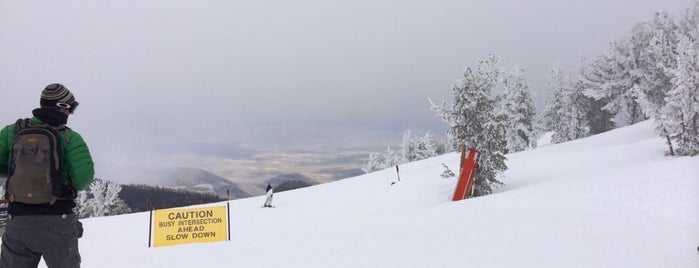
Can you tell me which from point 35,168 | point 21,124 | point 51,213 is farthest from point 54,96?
point 51,213

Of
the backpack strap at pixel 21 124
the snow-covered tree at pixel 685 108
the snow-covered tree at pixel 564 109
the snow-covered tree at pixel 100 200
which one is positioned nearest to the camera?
the backpack strap at pixel 21 124

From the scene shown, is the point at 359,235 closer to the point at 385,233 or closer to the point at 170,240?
the point at 385,233

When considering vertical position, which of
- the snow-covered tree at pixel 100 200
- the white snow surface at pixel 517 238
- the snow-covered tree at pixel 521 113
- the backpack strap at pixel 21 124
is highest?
the snow-covered tree at pixel 521 113

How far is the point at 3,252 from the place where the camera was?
12.6ft

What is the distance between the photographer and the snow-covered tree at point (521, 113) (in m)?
47.1

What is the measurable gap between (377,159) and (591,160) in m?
53.7

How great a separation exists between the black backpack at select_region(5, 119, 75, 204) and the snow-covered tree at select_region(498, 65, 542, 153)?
153 ft

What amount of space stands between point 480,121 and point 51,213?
19.4m

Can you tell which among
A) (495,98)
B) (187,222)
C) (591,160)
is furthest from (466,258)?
(591,160)

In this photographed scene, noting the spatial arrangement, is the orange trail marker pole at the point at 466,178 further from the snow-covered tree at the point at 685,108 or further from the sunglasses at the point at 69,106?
the sunglasses at the point at 69,106

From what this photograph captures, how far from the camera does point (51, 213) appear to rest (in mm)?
3801

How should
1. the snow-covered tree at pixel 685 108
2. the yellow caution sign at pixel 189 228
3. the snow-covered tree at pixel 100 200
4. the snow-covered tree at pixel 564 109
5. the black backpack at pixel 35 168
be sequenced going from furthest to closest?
the snow-covered tree at pixel 100 200 < the snow-covered tree at pixel 564 109 < the snow-covered tree at pixel 685 108 < the yellow caution sign at pixel 189 228 < the black backpack at pixel 35 168

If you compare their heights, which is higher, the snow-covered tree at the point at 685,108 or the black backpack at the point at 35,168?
the snow-covered tree at the point at 685,108

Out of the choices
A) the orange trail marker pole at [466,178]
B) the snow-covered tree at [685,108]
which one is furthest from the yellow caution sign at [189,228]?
the snow-covered tree at [685,108]
